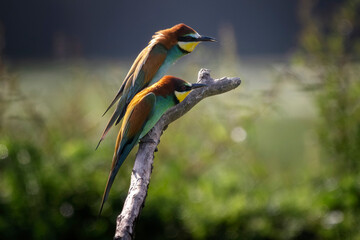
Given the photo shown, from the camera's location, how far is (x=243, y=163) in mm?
3213

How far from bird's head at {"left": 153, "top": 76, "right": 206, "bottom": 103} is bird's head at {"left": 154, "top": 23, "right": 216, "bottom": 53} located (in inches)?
6.0

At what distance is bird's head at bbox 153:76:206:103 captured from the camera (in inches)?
43.4

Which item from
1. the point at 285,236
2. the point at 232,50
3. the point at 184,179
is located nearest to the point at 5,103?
the point at 184,179

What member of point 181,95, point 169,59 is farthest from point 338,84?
point 181,95

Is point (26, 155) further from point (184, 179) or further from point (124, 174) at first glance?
point (184, 179)

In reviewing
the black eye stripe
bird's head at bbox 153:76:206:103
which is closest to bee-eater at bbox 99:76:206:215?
bird's head at bbox 153:76:206:103

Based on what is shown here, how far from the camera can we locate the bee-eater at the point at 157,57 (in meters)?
1.22

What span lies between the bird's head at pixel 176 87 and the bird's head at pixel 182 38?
0.50ft

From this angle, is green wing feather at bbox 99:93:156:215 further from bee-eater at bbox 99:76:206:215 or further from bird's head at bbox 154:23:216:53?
bird's head at bbox 154:23:216:53

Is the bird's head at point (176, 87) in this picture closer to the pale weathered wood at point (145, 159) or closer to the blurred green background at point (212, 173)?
the pale weathered wood at point (145, 159)

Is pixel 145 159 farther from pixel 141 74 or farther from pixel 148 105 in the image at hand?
pixel 141 74

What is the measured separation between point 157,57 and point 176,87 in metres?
0.19

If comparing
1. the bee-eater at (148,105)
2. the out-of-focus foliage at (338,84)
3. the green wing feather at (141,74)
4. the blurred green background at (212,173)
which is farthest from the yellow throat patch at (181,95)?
the out-of-focus foliage at (338,84)

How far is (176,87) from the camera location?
1.11m
